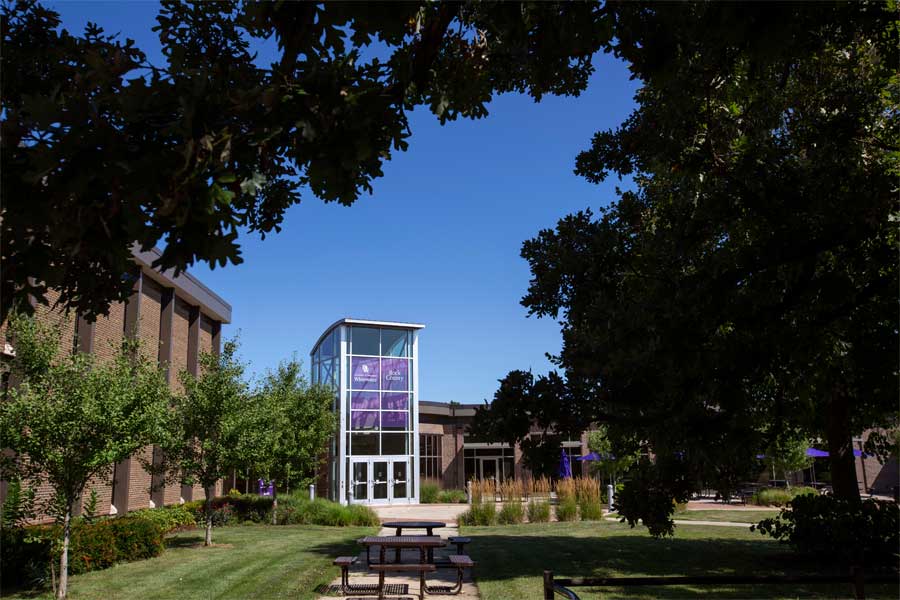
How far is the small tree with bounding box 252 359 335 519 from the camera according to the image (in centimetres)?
2373

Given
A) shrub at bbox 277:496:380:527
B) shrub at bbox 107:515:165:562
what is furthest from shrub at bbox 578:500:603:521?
shrub at bbox 107:515:165:562

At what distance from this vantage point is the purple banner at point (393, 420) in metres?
35.7

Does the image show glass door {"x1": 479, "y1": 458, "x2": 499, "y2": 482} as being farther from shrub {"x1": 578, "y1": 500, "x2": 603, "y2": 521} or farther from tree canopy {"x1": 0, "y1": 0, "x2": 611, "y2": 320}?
tree canopy {"x1": 0, "y1": 0, "x2": 611, "y2": 320}

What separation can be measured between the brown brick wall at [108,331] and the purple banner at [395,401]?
17435 mm

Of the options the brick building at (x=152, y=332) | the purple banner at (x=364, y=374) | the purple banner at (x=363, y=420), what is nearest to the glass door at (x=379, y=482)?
the purple banner at (x=363, y=420)

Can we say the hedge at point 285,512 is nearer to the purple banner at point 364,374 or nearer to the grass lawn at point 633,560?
the grass lawn at point 633,560

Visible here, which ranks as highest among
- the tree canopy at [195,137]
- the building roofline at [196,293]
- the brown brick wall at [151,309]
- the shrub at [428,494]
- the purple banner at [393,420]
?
the building roofline at [196,293]

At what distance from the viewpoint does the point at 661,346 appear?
20.3ft

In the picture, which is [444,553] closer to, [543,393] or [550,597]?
[543,393]

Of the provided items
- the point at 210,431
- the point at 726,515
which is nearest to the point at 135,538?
the point at 210,431

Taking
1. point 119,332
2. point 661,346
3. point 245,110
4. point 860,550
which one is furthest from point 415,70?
point 119,332

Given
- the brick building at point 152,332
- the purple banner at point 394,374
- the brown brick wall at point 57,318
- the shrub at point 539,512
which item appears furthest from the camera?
the purple banner at point 394,374

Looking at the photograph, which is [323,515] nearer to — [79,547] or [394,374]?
[79,547]

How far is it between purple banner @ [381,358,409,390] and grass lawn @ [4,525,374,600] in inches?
685
